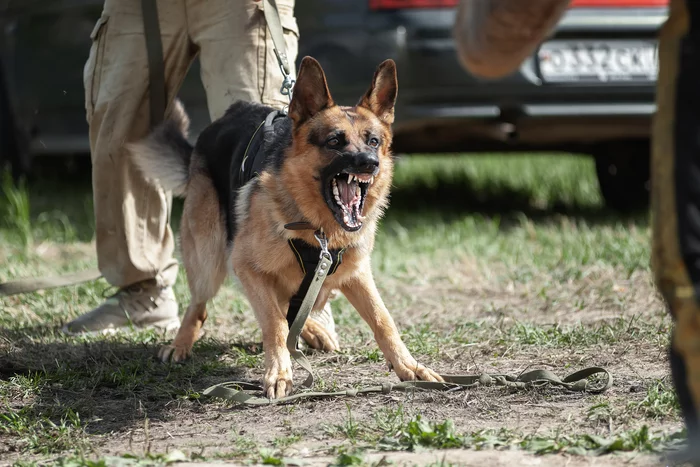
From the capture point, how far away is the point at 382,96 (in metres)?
3.72

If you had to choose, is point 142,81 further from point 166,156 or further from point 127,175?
point 127,175

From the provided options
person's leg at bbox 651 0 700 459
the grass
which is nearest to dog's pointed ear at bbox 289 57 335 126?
the grass

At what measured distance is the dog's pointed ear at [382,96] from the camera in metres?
3.67

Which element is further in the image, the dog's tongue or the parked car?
the parked car

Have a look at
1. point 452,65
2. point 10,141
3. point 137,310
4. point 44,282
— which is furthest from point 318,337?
point 10,141

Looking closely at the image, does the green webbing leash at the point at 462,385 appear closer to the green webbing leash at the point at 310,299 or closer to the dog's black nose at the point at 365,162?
the green webbing leash at the point at 310,299

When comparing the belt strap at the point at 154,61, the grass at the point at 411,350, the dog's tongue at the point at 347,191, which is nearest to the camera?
the grass at the point at 411,350

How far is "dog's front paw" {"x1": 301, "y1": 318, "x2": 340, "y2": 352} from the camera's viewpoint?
3.91m

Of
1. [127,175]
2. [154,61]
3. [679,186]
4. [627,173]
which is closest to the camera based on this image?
[679,186]

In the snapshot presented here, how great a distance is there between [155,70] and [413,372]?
6.08ft

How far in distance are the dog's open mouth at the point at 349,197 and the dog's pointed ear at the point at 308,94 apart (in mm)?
296

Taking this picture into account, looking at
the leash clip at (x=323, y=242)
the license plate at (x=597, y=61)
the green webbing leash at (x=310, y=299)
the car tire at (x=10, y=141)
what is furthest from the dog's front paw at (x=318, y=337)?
the car tire at (x=10, y=141)

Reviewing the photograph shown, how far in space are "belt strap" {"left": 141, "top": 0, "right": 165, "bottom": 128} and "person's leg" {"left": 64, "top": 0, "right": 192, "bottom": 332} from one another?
0.07 ft

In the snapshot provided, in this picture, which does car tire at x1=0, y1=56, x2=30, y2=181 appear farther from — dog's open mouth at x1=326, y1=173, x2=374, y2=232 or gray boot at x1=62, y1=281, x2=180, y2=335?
dog's open mouth at x1=326, y1=173, x2=374, y2=232
